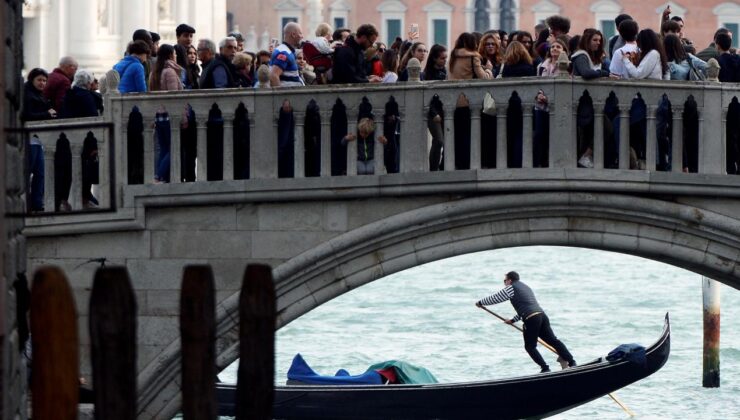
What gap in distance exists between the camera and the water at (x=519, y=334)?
926 inches

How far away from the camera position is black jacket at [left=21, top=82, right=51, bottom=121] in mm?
11758

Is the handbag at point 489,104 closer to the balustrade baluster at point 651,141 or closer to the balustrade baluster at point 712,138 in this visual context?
the balustrade baluster at point 651,141

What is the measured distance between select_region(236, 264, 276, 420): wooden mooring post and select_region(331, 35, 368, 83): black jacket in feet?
11.7

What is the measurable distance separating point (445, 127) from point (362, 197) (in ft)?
1.73

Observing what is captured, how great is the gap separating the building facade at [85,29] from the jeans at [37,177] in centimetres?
2590

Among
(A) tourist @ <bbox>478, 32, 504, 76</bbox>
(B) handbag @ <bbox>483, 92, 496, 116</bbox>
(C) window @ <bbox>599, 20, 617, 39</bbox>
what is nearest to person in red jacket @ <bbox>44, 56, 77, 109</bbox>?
(A) tourist @ <bbox>478, 32, 504, 76</bbox>

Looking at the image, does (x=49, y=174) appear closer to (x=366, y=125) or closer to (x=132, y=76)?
(x=132, y=76)

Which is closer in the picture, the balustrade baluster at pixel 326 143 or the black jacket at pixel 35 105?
the balustrade baluster at pixel 326 143

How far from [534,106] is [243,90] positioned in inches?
55.1

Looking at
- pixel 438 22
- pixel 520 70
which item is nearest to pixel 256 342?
pixel 520 70

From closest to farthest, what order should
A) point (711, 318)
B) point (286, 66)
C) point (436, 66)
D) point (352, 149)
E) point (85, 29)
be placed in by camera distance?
point (352, 149)
point (436, 66)
point (286, 66)
point (711, 318)
point (85, 29)

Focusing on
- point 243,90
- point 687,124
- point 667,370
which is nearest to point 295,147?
point 243,90

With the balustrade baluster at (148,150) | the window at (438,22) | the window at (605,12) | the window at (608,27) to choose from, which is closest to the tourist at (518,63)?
the balustrade baluster at (148,150)

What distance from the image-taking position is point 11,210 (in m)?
8.17
